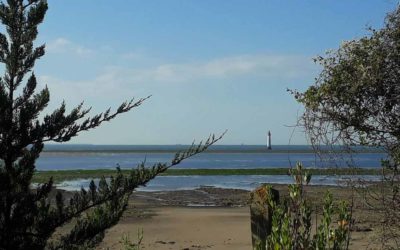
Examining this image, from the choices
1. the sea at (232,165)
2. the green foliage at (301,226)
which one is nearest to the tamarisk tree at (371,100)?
the sea at (232,165)

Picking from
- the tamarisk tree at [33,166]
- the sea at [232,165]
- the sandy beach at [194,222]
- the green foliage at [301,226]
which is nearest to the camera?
the green foliage at [301,226]

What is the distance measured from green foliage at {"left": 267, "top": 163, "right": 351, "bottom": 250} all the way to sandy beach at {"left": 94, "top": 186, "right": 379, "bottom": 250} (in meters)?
4.07

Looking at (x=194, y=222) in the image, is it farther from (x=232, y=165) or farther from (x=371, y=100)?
(x=232, y=165)

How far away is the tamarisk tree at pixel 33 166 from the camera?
14.0 feet

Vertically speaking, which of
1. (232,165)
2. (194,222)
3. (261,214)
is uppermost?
(261,214)

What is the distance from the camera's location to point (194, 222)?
19.7 meters

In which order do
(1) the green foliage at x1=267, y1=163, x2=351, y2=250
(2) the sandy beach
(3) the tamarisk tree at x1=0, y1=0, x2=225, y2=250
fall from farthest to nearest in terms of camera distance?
(2) the sandy beach, (3) the tamarisk tree at x1=0, y1=0, x2=225, y2=250, (1) the green foliage at x1=267, y1=163, x2=351, y2=250

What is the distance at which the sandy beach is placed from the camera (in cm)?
1390

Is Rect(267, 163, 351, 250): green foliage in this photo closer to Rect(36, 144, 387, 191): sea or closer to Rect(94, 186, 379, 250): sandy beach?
Rect(36, 144, 387, 191): sea

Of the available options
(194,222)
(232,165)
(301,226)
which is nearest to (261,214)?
(301,226)

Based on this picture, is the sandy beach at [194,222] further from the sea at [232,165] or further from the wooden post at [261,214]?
the wooden post at [261,214]

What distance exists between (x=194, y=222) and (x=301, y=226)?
55.2 feet

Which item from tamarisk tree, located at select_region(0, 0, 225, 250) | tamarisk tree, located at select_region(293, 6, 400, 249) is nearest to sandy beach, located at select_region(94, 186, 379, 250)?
tamarisk tree, located at select_region(293, 6, 400, 249)

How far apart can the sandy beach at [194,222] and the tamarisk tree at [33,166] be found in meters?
3.65
